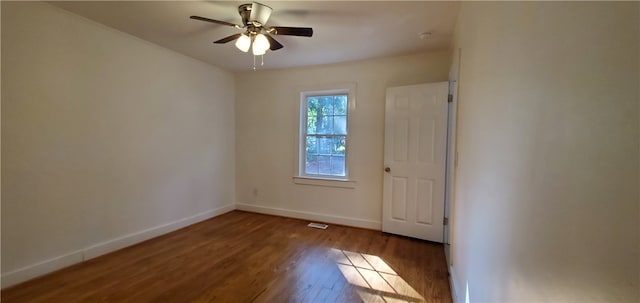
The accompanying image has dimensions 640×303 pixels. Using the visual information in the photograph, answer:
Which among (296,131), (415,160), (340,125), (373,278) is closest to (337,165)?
(340,125)

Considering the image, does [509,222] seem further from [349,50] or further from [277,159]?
[277,159]

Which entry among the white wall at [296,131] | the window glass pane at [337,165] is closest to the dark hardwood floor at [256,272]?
the white wall at [296,131]

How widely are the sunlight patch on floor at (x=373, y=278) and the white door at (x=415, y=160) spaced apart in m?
0.79

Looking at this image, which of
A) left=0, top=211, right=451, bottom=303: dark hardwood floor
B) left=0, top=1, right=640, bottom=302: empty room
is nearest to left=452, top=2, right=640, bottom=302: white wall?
left=0, top=1, right=640, bottom=302: empty room

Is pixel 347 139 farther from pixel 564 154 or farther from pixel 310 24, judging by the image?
pixel 564 154

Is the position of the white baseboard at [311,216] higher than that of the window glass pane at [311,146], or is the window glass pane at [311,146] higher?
the window glass pane at [311,146]

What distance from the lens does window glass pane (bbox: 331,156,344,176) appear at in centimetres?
376

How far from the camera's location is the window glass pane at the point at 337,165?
376 centimetres

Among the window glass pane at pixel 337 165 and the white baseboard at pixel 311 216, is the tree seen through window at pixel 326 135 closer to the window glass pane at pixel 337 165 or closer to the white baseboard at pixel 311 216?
the window glass pane at pixel 337 165

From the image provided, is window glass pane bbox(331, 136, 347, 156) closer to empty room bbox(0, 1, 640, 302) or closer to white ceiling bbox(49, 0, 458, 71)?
empty room bbox(0, 1, 640, 302)

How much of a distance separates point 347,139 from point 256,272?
2047 mm

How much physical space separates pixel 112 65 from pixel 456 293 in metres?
3.72

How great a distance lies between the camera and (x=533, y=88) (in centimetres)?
67

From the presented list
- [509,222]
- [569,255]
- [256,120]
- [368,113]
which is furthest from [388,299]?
[256,120]
